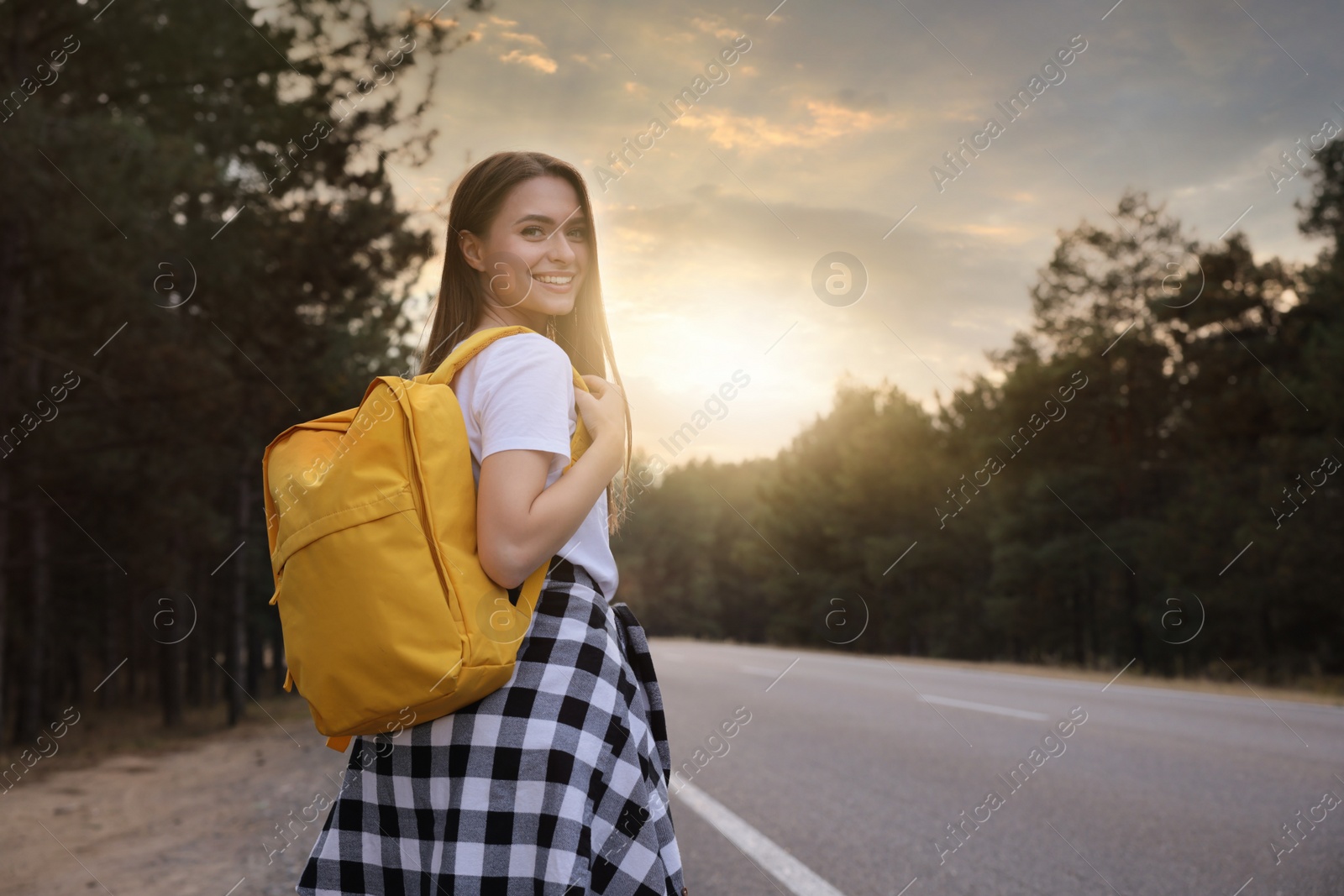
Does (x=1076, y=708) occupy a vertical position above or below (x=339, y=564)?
below

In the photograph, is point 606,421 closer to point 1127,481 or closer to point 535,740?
point 535,740

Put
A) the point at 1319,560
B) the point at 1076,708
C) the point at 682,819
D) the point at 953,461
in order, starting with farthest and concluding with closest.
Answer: the point at 953,461, the point at 1319,560, the point at 1076,708, the point at 682,819

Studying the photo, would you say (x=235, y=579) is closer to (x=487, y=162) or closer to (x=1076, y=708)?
(x=1076, y=708)

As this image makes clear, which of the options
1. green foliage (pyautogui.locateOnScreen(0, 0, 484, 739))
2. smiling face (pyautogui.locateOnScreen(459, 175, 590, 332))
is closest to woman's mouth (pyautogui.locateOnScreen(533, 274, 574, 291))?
smiling face (pyautogui.locateOnScreen(459, 175, 590, 332))

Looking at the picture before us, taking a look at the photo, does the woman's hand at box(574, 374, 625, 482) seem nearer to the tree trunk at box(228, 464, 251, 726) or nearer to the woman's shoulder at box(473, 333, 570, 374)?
the woman's shoulder at box(473, 333, 570, 374)

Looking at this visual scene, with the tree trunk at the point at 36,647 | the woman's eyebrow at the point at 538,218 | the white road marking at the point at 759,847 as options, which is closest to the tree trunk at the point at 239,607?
the tree trunk at the point at 36,647

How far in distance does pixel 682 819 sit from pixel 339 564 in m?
4.23

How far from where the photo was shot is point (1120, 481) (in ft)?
95.2

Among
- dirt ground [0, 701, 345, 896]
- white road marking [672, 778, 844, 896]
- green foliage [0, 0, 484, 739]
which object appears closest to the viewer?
white road marking [672, 778, 844, 896]

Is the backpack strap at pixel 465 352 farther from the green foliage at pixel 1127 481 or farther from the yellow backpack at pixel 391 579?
the green foliage at pixel 1127 481

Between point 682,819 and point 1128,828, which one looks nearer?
point 1128,828

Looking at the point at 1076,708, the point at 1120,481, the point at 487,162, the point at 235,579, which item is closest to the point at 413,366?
the point at 487,162

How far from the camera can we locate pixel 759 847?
4246 mm

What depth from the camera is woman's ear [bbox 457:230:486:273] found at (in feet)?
5.22
